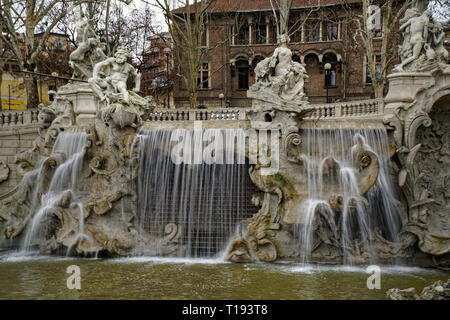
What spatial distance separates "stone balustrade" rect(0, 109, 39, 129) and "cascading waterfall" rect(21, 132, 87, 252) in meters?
4.40

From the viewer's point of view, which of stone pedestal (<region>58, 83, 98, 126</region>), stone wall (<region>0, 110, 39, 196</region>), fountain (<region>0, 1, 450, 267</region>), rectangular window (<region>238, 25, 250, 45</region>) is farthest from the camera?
rectangular window (<region>238, 25, 250, 45</region>)

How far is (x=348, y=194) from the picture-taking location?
12.9m

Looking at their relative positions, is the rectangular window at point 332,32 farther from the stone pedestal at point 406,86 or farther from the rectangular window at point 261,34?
the stone pedestal at point 406,86

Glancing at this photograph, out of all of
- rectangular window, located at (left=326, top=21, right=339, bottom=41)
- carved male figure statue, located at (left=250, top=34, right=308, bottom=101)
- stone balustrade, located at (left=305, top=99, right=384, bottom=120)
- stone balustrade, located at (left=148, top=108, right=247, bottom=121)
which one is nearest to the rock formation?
carved male figure statue, located at (left=250, top=34, right=308, bottom=101)

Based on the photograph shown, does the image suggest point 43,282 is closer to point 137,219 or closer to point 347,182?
point 137,219

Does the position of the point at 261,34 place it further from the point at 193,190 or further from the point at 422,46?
the point at 193,190

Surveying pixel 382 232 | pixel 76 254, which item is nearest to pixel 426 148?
pixel 382 232

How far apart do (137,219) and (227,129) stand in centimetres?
352

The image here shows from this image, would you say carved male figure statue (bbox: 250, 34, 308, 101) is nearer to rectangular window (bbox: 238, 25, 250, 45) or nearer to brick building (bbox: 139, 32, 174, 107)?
brick building (bbox: 139, 32, 174, 107)

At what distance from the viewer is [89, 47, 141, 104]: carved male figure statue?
15438 millimetres

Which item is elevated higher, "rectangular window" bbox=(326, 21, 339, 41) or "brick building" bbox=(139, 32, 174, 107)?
"rectangular window" bbox=(326, 21, 339, 41)

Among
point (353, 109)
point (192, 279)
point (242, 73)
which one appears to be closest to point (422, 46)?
point (353, 109)

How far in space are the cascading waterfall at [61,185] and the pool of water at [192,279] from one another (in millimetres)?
1177

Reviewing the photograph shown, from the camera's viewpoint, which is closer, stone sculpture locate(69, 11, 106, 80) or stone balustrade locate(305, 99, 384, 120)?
stone sculpture locate(69, 11, 106, 80)
